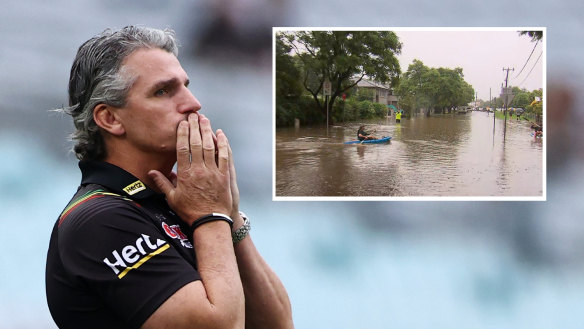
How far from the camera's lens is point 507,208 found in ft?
10.7

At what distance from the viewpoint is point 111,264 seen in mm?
750

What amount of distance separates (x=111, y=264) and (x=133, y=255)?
3 cm

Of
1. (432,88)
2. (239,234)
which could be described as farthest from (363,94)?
(239,234)

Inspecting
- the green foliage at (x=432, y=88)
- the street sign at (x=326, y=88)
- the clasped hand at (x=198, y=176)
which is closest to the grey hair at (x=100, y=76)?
the clasped hand at (x=198, y=176)

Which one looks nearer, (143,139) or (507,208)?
(143,139)

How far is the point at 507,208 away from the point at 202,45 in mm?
1983

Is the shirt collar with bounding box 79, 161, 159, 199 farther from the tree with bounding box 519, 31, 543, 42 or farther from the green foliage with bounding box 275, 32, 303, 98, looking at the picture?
the tree with bounding box 519, 31, 543, 42

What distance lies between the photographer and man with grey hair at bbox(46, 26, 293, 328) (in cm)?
75

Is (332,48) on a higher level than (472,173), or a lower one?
higher

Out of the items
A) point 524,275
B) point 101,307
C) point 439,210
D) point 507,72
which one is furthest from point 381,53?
point 101,307

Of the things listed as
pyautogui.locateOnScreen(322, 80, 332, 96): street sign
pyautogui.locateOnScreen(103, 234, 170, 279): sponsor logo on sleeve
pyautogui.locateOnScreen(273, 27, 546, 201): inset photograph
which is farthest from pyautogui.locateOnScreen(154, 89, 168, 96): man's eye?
pyautogui.locateOnScreen(322, 80, 332, 96): street sign

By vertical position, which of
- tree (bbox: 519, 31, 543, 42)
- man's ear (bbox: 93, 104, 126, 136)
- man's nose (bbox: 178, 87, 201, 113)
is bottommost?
man's ear (bbox: 93, 104, 126, 136)

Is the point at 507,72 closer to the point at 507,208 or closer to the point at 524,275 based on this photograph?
the point at 507,208

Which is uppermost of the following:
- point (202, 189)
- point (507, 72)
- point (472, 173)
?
point (507, 72)
